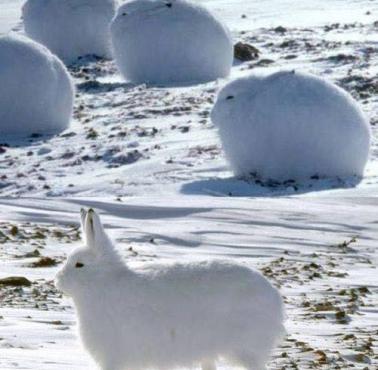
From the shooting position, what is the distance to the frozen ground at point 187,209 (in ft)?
22.0

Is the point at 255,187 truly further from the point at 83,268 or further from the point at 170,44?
the point at 83,268

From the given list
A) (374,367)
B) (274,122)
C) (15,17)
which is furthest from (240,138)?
(15,17)

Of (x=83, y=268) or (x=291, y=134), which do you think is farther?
(x=291, y=134)

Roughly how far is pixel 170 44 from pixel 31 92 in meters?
3.85

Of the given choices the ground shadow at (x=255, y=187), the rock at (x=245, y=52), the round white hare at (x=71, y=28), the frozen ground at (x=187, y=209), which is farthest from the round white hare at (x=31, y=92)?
the rock at (x=245, y=52)

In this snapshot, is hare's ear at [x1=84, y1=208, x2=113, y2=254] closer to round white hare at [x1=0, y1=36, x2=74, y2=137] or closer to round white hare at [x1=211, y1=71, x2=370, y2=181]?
round white hare at [x1=211, y1=71, x2=370, y2=181]

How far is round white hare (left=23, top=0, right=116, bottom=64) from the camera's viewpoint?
2605 centimetres

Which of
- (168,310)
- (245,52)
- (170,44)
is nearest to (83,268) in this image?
(168,310)

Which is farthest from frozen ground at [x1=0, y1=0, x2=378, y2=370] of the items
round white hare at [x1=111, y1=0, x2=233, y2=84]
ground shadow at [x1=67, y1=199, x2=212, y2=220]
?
round white hare at [x1=111, y1=0, x2=233, y2=84]

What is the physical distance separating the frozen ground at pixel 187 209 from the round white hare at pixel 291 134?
345mm

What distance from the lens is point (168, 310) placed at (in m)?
4.90

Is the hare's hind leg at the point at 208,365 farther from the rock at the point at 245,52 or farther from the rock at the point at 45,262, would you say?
the rock at the point at 245,52

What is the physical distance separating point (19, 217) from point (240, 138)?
601 cm

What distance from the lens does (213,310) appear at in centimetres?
491
